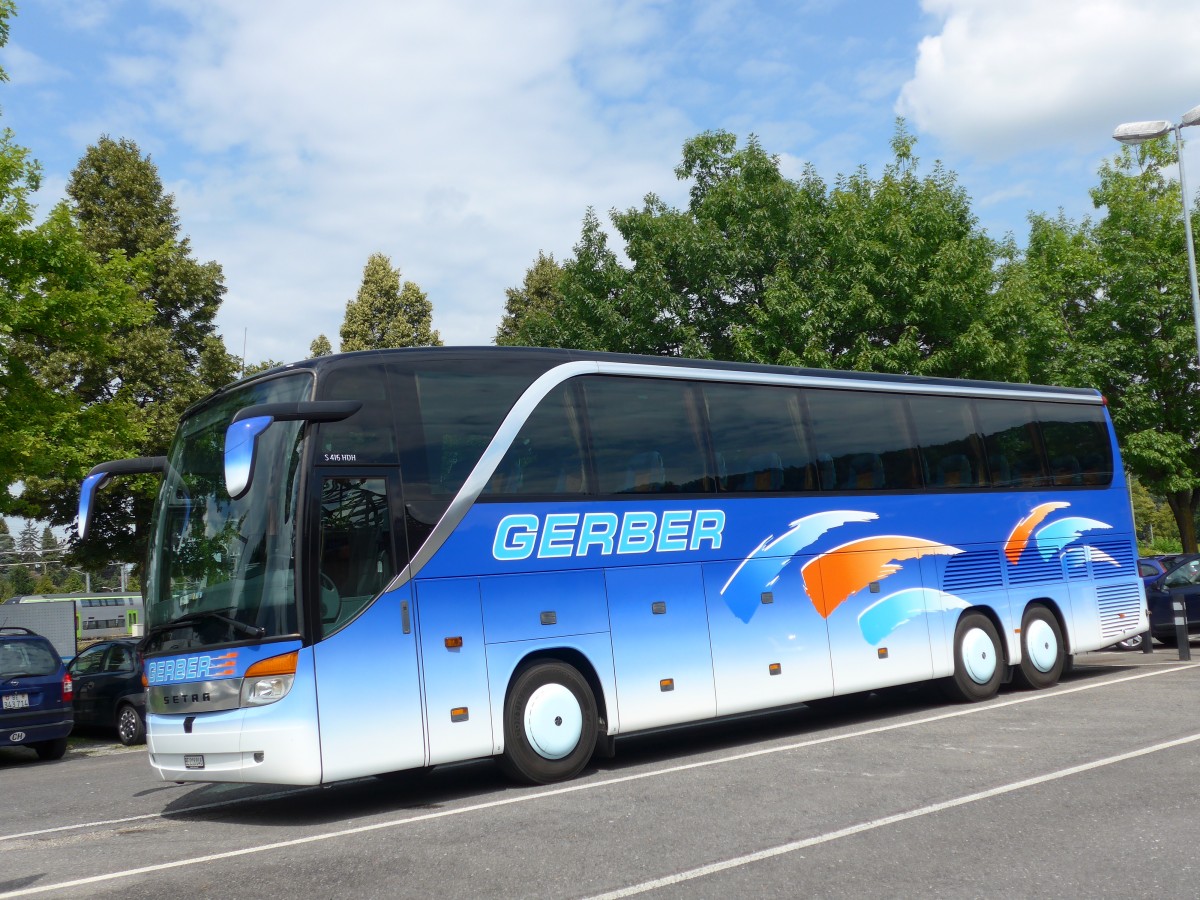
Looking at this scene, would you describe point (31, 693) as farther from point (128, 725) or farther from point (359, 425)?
point (359, 425)

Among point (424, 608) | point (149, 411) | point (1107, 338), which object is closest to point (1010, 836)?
point (424, 608)

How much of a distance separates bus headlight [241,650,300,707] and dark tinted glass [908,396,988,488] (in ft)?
27.3

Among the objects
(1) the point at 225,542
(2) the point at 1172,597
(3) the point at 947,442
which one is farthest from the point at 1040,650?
(1) the point at 225,542

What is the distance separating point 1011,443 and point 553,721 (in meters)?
8.13

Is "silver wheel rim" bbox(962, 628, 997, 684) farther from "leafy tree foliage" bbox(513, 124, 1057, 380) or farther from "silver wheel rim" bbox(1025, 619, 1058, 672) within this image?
"leafy tree foliage" bbox(513, 124, 1057, 380)

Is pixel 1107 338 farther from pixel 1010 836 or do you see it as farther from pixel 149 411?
pixel 1010 836

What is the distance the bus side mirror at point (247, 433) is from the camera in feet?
24.7

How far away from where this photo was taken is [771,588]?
12.2 metres

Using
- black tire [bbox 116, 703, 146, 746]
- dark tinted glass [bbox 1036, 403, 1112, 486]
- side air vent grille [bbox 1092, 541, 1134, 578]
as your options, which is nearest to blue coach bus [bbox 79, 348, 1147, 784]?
dark tinted glass [bbox 1036, 403, 1112, 486]

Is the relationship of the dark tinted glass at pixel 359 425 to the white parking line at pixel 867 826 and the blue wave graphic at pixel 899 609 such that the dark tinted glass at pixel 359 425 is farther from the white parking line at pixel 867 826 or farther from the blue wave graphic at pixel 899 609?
the blue wave graphic at pixel 899 609

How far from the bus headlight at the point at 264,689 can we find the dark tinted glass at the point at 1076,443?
11100 mm

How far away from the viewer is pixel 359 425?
9.45 meters

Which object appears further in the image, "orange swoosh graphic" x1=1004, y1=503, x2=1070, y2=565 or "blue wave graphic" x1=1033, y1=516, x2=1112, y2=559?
"blue wave graphic" x1=1033, y1=516, x2=1112, y2=559

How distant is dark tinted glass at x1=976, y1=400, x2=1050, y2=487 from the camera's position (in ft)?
49.6
